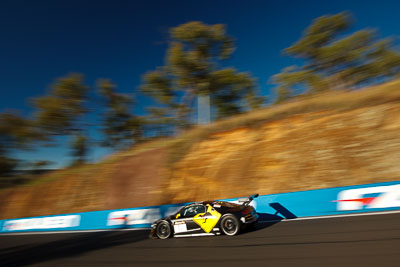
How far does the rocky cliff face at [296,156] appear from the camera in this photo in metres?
11.7

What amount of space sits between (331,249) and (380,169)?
25.1ft

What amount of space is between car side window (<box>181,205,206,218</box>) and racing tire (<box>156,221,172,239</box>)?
779mm

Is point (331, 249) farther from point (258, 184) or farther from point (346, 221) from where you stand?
point (258, 184)

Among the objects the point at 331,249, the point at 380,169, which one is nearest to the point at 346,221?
the point at 331,249

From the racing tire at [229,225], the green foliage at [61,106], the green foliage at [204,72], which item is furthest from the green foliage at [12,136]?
the racing tire at [229,225]

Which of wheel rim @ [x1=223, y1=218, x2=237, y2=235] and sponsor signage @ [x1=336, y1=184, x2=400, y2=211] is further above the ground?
sponsor signage @ [x1=336, y1=184, x2=400, y2=211]

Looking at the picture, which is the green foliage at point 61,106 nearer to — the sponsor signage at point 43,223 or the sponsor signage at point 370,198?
the sponsor signage at point 43,223

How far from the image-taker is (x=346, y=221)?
7992 millimetres

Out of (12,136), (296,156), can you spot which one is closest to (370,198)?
(296,156)

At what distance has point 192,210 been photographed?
9078 millimetres

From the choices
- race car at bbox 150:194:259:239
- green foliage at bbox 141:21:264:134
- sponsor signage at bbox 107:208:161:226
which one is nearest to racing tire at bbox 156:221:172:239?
race car at bbox 150:194:259:239

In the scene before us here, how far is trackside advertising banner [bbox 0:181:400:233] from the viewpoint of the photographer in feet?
28.8

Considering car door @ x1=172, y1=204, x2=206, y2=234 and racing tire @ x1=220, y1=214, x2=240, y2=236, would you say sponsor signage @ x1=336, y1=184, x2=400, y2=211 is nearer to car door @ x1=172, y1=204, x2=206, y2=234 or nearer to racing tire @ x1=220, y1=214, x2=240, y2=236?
racing tire @ x1=220, y1=214, x2=240, y2=236

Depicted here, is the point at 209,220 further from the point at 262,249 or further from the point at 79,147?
the point at 79,147
